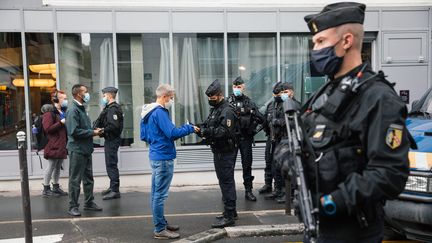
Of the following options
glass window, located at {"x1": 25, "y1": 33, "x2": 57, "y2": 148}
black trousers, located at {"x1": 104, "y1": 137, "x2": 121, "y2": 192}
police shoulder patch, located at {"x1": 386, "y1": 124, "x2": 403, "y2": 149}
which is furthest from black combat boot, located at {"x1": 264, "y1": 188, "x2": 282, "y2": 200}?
police shoulder patch, located at {"x1": 386, "y1": 124, "x2": 403, "y2": 149}

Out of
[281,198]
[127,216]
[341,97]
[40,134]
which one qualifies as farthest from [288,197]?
[40,134]

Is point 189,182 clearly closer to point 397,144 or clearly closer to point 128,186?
point 128,186

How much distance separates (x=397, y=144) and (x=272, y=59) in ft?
25.0

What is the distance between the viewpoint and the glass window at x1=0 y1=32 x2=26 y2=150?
8.74m

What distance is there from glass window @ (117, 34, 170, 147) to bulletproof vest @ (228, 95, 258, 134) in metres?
2.21

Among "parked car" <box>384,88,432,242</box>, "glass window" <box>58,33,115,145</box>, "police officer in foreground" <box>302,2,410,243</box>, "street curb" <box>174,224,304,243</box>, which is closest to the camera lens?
"police officer in foreground" <box>302,2,410,243</box>

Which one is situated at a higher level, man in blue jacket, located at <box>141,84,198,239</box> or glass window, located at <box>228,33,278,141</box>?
glass window, located at <box>228,33,278,141</box>

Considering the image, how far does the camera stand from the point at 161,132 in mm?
5578

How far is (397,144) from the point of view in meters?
2.15

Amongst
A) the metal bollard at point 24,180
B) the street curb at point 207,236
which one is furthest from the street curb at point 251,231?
the metal bollard at point 24,180

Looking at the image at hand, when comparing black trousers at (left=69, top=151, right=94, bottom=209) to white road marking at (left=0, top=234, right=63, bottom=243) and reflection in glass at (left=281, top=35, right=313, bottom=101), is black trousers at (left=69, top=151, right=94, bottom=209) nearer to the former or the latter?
white road marking at (left=0, top=234, right=63, bottom=243)

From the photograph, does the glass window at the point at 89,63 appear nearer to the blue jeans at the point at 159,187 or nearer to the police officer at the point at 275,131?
the police officer at the point at 275,131

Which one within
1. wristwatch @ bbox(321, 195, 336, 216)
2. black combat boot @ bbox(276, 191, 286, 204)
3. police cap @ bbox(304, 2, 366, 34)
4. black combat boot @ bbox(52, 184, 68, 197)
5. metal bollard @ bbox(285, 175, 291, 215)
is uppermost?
police cap @ bbox(304, 2, 366, 34)

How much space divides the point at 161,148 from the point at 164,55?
4126 mm
